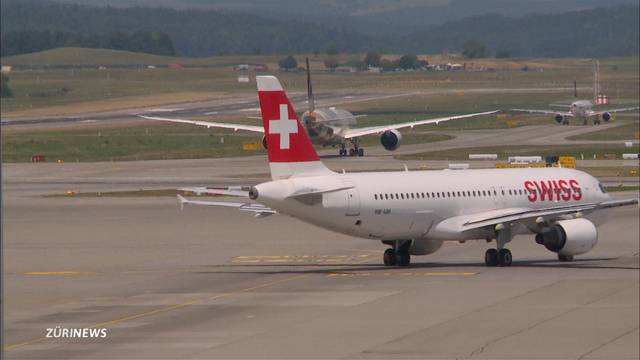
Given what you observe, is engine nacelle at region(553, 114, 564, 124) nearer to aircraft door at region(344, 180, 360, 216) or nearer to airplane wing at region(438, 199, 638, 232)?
airplane wing at region(438, 199, 638, 232)

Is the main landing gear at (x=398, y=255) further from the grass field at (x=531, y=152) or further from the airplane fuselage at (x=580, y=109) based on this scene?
the airplane fuselage at (x=580, y=109)

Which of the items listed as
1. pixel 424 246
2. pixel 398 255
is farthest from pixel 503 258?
pixel 398 255

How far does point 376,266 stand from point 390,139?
53.5 m

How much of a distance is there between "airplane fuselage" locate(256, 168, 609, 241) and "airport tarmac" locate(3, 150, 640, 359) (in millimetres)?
1412

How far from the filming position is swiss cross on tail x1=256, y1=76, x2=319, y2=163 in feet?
141

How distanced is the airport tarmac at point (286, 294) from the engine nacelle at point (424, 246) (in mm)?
459

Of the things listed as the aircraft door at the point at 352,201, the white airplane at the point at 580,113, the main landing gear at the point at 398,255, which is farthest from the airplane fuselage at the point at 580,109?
the aircraft door at the point at 352,201

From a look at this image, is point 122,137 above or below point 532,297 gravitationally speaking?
above

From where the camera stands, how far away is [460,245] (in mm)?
53938

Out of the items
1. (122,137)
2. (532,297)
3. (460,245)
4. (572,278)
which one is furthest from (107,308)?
(122,137)

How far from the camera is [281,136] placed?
43.0 metres

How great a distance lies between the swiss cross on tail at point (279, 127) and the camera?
141 ft

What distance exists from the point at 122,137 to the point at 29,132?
13.8m

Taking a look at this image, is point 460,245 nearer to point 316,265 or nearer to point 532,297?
point 316,265
